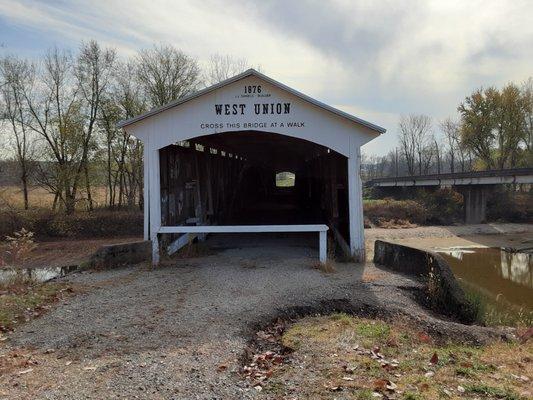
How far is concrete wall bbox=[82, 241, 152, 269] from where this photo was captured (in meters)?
10.7

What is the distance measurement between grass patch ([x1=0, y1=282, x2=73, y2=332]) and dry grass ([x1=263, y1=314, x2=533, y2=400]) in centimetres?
379

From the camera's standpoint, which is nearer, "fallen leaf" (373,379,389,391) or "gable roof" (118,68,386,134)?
"fallen leaf" (373,379,389,391)

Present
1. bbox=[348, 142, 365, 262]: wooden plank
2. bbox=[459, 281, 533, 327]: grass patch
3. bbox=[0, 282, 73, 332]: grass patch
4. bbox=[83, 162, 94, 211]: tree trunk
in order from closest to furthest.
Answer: bbox=[0, 282, 73, 332]: grass patch → bbox=[459, 281, 533, 327]: grass patch → bbox=[348, 142, 365, 262]: wooden plank → bbox=[83, 162, 94, 211]: tree trunk

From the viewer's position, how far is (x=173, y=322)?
20.9 feet

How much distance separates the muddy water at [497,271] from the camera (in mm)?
13127

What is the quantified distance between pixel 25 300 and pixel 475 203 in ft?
119

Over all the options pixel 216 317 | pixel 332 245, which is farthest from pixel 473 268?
pixel 216 317

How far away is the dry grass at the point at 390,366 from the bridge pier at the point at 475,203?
33.1 m

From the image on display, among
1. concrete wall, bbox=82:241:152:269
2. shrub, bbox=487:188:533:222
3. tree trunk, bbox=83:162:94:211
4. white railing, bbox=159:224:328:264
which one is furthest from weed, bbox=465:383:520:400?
shrub, bbox=487:188:533:222

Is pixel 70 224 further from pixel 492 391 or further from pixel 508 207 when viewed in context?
pixel 508 207

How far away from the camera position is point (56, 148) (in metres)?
27.4

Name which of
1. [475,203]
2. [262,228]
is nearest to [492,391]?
[262,228]

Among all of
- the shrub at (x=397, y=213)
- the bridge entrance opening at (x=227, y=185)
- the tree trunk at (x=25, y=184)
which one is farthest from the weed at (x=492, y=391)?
the shrub at (x=397, y=213)

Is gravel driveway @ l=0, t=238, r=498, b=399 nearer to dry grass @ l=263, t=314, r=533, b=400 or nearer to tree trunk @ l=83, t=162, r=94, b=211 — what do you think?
dry grass @ l=263, t=314, r=533, b=400
